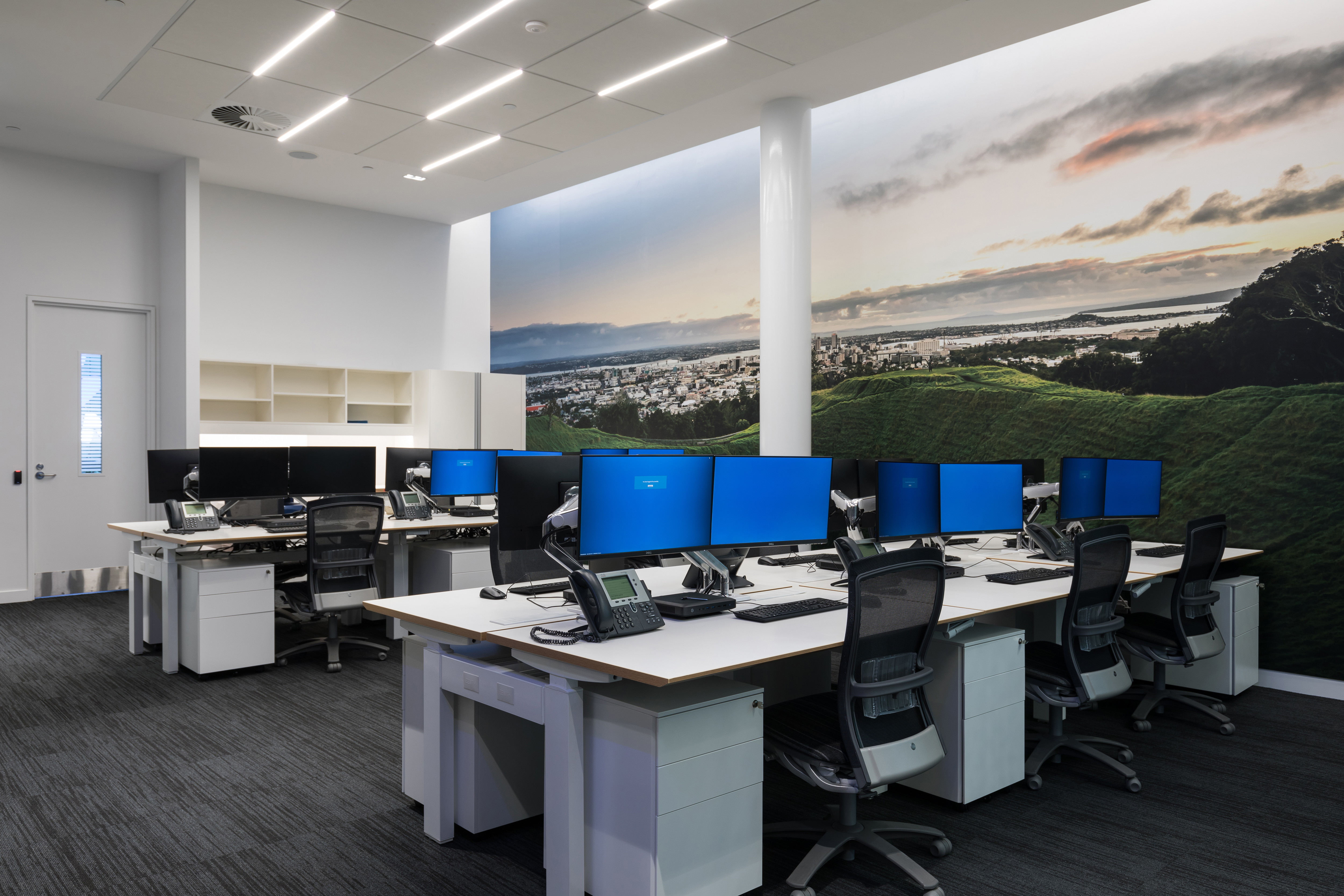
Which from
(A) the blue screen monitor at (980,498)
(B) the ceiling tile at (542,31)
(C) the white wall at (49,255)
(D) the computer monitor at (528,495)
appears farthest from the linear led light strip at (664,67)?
(C) the white wall at (49,255)

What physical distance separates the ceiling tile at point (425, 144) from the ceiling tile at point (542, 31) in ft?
4.60

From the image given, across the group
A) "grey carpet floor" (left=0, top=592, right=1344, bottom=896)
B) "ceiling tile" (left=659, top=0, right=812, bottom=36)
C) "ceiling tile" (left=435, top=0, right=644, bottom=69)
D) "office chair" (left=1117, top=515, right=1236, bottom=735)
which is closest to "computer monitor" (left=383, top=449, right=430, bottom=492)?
"grey carpet floor" (left=0, top=592, right=1344, bottom=896)

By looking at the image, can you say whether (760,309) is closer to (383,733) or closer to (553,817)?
(383,733)

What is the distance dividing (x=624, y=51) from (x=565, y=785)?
4.38m

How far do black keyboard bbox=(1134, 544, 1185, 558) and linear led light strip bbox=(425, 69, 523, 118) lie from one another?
478cm

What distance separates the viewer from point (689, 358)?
8.81m

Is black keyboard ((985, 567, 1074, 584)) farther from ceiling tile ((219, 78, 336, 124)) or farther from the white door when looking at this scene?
the white door

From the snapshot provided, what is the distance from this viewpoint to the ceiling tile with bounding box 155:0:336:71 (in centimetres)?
454

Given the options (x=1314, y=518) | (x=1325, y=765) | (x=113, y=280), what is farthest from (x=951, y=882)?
(x=113, y=280)

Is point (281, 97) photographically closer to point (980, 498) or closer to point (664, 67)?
point (664, 67)

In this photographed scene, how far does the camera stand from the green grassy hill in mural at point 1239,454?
15.2 ft

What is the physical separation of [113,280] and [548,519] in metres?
6.89

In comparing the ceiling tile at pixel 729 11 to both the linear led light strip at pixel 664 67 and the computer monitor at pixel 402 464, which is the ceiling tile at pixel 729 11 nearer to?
the linear led light strip at pixel 664 67

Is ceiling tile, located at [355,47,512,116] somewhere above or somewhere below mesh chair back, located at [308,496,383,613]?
above
